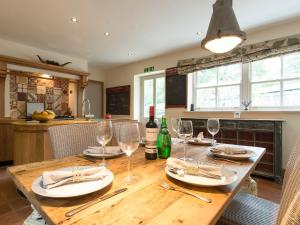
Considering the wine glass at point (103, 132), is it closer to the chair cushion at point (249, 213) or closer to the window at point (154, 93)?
the chair cushion at point (249, 213)

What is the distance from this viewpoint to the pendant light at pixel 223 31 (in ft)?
4.41

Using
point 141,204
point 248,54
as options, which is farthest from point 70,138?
point 248,54

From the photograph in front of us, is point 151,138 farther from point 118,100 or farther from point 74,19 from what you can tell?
point 118,100

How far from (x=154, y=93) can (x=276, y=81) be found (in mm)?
2917

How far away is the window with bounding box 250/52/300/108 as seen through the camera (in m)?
3.01

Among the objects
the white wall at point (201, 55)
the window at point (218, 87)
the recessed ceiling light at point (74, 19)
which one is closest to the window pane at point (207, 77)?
the window at point (218, 87)

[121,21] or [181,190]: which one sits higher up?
[121,21]

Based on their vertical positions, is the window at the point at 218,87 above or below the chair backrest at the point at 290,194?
above

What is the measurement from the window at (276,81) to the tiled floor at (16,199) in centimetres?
140

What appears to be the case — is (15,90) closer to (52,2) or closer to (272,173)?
(52,2)

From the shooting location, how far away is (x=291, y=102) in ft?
9.95

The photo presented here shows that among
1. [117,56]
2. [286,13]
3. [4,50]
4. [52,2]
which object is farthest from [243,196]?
[4,50]

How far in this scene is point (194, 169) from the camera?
78cm

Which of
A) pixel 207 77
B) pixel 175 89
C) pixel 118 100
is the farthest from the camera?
pixel 118 100
